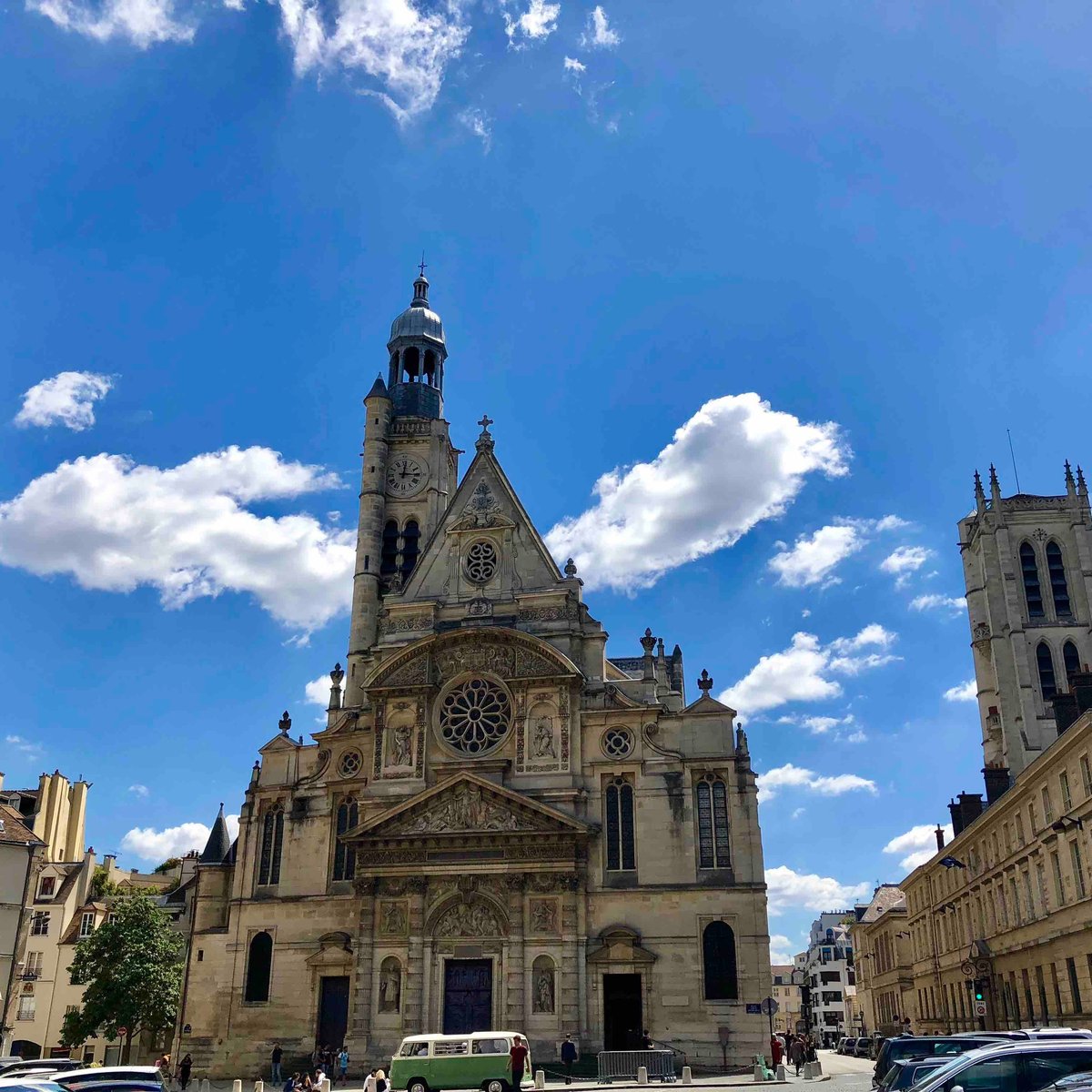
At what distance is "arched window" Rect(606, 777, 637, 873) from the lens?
35.1 m

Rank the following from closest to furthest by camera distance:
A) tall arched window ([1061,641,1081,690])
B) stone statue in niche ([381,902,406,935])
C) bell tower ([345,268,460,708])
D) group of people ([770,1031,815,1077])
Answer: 1. group of people ([770,1031,815,1077])
2. stone statue in niche ([381,902,406,935])
3. bell tower ([345,268,460,708])
4. tall arched window ([1061,641,1081,690])

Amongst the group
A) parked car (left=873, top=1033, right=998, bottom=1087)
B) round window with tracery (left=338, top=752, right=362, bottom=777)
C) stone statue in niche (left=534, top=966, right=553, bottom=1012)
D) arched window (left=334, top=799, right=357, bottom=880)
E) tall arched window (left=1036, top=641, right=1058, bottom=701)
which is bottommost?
parked car (left=873, top=1033, right=998, bottom=1087)

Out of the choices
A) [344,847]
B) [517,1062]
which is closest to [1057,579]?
[344,847]

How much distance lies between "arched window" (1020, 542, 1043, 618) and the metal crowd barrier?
41007 mm

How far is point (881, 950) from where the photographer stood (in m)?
63.7

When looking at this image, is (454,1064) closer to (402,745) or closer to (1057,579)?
(402,745)

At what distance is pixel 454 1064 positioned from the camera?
24.3m

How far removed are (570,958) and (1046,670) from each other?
38275 millimetres

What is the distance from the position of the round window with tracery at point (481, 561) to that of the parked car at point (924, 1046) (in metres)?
23.1

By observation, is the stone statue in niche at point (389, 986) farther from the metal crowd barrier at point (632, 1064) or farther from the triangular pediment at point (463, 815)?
the metal crowd barrier at point (632, 1064)

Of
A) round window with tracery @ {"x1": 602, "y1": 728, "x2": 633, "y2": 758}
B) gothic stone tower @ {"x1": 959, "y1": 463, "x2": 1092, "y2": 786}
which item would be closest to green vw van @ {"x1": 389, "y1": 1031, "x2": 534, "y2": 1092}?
round window with tracery @ {"x1": 602, "y1": 728, "x2": 633, "y2": 758}

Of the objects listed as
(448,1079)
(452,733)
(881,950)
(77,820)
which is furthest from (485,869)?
(881,950)

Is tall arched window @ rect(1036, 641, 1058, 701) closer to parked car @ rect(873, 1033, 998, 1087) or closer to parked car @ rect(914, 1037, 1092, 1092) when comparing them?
parked car @ rect(873, 1033, 998, 1087)

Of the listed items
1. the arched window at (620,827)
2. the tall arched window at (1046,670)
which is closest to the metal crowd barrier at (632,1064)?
the arched window at (620,827)
